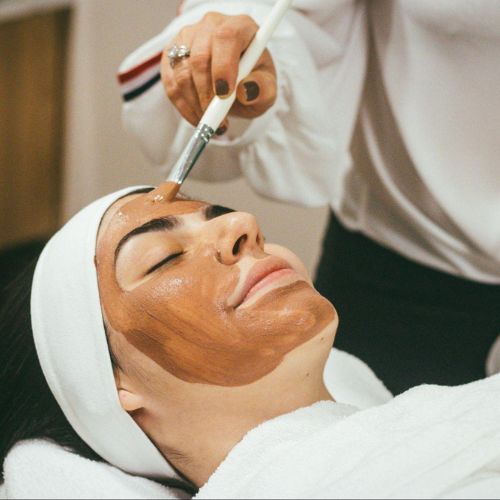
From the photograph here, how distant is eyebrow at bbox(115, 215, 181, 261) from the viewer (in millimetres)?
948

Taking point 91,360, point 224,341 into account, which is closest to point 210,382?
point 224,341

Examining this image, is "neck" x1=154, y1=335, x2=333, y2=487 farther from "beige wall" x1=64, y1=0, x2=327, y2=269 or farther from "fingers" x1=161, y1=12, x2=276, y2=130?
"beige wall" x1=64, y1=0, x2=327, y2=269

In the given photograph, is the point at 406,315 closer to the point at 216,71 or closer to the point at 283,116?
the point at 283,116

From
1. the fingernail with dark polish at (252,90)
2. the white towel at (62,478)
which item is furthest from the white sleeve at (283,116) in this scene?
the white towel at (62,478)

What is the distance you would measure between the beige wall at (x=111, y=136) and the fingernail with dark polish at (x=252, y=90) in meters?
0.84

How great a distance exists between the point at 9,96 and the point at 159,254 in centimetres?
159

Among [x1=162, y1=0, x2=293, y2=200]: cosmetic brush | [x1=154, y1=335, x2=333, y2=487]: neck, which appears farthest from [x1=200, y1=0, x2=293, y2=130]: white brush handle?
[x1=154, y1=335, x2=333, y2=487]: neck

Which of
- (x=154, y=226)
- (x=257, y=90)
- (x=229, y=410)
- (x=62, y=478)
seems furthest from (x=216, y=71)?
(x=62, y=478)

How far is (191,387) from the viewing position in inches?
35.8

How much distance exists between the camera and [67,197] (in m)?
2.54

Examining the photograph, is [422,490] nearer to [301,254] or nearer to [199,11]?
[199,11]

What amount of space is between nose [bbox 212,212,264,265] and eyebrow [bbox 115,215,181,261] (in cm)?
6

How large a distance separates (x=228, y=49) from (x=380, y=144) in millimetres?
428

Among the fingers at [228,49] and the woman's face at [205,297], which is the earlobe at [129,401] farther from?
the fingers at [228,49]
